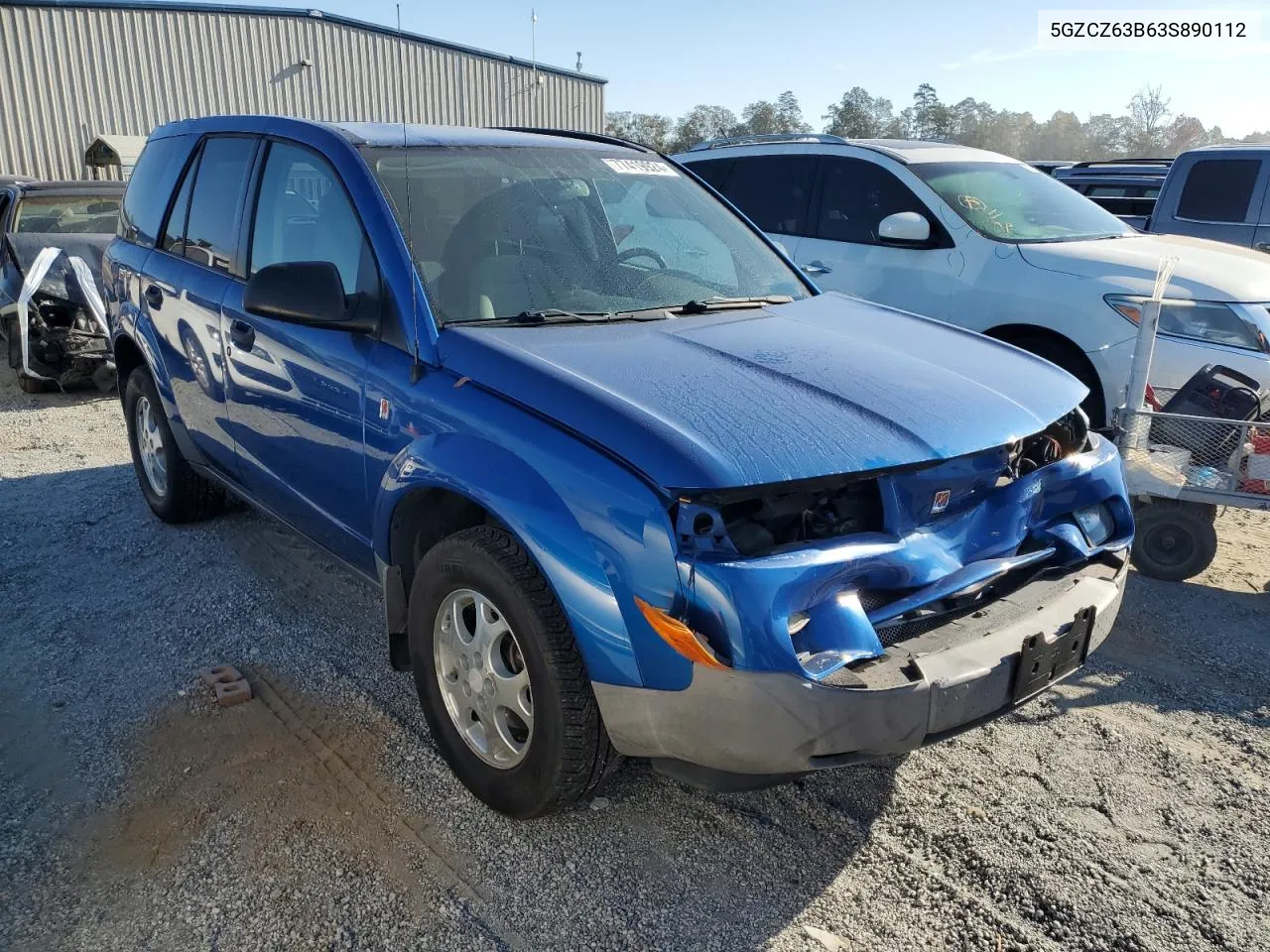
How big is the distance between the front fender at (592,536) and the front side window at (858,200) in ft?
15.1

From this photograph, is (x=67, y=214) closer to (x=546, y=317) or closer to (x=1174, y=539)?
(x=546, y=317)

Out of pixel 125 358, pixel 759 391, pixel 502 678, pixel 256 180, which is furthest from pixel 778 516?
pixel 125 358

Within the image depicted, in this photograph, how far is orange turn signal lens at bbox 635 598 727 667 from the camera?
2.16m

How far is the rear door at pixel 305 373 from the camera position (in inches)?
126

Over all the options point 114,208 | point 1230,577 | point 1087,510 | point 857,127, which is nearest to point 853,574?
point 1087,510

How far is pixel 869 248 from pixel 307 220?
4044mm

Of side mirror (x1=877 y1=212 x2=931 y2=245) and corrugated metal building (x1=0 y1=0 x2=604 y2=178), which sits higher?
corrugated metal building (x1=0 y1=0 x2=604 y2=178)

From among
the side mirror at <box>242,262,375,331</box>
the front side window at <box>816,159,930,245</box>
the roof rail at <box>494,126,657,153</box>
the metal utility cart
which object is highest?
the roof rail at <box>494,126,657,153</box>

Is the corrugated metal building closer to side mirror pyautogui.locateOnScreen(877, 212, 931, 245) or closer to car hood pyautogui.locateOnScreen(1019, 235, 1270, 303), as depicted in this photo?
side mirror pyautogui.locateOnScreen(877, 212, 931, 245)

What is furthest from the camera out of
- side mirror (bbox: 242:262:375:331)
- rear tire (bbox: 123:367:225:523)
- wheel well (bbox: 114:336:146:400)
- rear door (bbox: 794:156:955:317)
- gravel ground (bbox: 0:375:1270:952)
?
rear door (bbox: 794:156:955:317)

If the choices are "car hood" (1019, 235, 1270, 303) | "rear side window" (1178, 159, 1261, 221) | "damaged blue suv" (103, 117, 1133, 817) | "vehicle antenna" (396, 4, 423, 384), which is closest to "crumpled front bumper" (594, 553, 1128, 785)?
"damaged blue suv" (103, 117, 1133, 817)

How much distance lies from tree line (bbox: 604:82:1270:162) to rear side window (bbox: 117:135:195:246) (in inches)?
1917

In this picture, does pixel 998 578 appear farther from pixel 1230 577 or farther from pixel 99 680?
pixel 99 680

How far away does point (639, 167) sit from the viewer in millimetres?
4059
